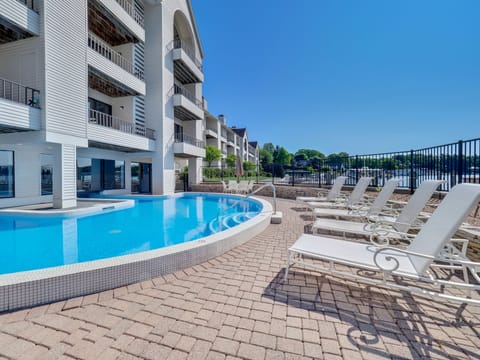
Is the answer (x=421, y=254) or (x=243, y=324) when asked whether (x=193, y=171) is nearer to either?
(x=243, y=324)

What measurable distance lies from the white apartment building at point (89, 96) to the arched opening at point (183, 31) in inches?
3.4

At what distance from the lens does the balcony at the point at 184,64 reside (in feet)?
48.8

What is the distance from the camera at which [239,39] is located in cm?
1636

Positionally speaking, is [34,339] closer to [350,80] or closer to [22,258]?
[22,258]

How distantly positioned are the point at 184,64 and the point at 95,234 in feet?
45.6

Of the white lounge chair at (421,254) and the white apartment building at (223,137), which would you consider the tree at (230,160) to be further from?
the white lounge chair at (421,254)

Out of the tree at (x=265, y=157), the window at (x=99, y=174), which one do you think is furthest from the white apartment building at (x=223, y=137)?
the window at (x=99, y=174)

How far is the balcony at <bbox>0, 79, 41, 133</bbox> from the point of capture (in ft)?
22.3

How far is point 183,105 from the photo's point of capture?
15.2 meters

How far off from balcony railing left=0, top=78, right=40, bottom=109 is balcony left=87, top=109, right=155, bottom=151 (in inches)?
84.3

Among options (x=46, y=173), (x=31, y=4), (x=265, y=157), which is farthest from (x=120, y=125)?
(x=265, y=157)

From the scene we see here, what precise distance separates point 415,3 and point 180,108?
13698mm

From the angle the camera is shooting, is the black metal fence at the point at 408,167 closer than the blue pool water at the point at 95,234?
No

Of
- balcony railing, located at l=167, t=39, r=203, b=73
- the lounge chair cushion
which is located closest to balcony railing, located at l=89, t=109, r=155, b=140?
balcony railing, located at l=167, t=39, r=203, b=73
